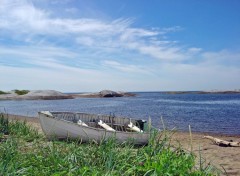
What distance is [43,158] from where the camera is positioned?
22.1 ft

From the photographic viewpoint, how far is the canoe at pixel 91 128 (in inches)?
465

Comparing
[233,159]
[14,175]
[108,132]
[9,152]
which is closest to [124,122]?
[108,132]

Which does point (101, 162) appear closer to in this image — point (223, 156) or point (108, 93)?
point (223, 156)

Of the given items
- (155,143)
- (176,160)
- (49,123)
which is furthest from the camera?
(49,123)

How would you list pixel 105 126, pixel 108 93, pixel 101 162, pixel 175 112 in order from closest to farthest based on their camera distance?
1. pixel 101 162
2. pixel 105 126
3. pixel 175 112
4. pixel 108 93

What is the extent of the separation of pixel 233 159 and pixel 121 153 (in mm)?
6819

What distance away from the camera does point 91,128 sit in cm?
1285

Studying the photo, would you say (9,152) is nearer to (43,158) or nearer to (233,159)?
(43,158)

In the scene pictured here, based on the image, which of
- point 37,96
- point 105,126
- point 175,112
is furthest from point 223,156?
point 37,96

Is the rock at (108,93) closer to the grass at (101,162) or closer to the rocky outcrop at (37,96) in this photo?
the rocky outcrop at (37,96)

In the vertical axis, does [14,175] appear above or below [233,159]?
above

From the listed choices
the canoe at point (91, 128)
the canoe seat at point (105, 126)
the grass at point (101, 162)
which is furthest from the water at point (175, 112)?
the grass at point (101, 162)

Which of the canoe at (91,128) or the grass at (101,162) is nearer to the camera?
the grass at (101,162)

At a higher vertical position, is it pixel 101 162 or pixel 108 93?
pixel 108 93
